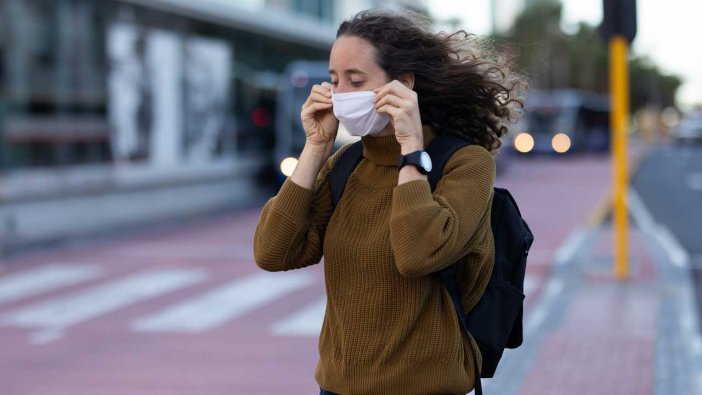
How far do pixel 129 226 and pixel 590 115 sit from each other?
37636 millimetres

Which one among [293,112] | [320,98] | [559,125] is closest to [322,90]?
[320,98]

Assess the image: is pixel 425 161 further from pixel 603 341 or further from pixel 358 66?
pixel 603 341

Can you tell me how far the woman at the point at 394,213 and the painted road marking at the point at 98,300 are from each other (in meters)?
6.49

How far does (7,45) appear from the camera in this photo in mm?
15570

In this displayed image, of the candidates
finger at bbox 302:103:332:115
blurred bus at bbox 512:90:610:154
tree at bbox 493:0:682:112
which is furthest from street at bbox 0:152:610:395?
tree at bbox 493:0:682:112

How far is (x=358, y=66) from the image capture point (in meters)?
2.55

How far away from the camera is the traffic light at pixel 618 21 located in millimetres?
10656

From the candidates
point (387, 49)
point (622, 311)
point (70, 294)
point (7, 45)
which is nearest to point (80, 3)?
point (7, 45)

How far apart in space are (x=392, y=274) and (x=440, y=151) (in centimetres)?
31

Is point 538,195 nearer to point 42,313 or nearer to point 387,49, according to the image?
point 42,313

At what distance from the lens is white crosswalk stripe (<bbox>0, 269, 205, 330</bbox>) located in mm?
9281

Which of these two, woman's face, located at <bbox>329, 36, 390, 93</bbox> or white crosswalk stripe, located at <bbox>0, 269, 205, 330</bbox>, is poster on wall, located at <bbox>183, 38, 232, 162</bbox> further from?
woman's face, located at <bbox>329, 36, 390, 93</bbox>

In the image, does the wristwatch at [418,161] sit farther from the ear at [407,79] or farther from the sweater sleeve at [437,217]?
the ear at [407,79]

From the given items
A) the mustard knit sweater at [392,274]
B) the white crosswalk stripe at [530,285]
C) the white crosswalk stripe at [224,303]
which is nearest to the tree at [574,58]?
the white crosswalk stripe at [530,285]
